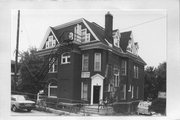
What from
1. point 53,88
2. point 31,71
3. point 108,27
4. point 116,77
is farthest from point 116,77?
point 31,71

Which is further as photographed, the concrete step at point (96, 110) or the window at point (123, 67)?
the window at point (123, 67)

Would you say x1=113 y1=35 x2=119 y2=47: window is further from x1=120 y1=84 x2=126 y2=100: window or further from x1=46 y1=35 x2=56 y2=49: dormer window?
x1=46 y1=35 x2=56 y2=49: dormer window

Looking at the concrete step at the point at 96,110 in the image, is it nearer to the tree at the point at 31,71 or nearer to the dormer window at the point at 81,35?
the tree at the point at 31,71

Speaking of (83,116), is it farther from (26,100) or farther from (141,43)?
(141,43)

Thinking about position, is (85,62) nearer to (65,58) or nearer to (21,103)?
(65,58)

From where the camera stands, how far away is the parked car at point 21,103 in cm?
421

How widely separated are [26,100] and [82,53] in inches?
45.3

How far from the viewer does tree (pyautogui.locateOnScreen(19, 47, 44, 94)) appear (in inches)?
171

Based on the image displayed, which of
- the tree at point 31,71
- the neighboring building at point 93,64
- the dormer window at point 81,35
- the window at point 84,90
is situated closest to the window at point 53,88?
the neighboring building at point 93,64

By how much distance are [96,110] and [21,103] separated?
117cm

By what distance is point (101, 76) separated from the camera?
14.0ft

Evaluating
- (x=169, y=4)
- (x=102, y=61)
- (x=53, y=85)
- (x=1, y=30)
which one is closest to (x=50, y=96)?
(x=53, y=85)

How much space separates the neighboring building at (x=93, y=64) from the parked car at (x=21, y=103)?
1.09ft

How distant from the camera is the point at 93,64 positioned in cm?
431
